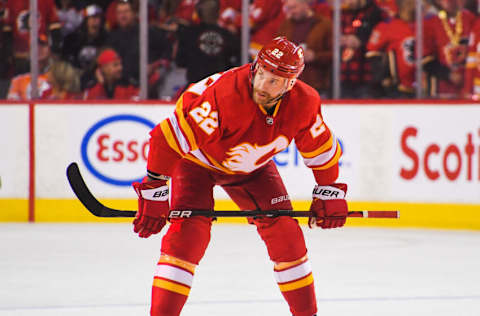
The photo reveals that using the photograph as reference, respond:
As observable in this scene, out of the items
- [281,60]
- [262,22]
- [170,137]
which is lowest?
[170,137]

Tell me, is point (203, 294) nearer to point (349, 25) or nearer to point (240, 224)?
point (240, 224)

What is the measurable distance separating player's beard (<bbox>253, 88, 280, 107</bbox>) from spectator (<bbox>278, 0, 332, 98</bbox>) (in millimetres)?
4049

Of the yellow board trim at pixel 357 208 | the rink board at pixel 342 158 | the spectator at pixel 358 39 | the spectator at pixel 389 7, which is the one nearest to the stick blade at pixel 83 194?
the yellow board trim at pixel 357 208

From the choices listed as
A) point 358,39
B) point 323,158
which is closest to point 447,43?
point 358,39

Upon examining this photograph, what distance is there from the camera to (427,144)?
680cm

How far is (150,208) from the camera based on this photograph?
3.11 metres

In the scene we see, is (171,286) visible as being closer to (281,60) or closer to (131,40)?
(281,60)

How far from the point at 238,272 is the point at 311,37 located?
2769mm

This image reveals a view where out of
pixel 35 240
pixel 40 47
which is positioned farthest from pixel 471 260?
pixel 40 47

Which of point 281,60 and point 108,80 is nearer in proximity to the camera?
point 281,60

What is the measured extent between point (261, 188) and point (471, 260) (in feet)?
7.89

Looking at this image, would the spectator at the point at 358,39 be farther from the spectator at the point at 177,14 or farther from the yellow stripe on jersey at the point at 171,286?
the yellow stripe on jersey at the point at 171,286

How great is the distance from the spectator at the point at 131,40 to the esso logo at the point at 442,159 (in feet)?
6.46

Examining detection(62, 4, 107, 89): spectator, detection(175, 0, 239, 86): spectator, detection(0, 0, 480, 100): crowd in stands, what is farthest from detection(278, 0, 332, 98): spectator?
detection(62, 4, 107, 89): spectator
